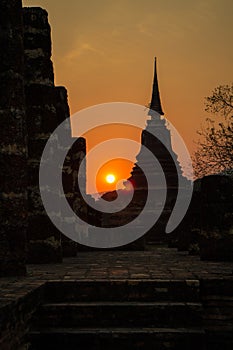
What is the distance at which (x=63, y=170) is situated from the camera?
1279 cm

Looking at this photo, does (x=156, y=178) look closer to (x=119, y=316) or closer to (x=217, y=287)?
(x=217, y=287)

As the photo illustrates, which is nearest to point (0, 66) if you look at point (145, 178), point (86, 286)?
point (86, 286)

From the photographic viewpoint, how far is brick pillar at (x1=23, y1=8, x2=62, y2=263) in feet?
33.3

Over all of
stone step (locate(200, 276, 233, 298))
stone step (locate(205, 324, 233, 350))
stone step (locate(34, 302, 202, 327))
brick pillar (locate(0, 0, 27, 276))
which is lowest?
stone step (locate(205, 324, 233, 350))

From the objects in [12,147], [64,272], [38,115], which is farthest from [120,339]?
[38,115]

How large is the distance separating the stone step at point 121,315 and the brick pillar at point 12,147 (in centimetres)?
175

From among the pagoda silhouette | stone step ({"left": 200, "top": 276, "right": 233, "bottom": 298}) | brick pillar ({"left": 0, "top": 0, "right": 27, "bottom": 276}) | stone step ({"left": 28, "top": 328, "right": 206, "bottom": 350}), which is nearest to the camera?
stone step ({"left": 28, "top": 328, "right": 206, "bottom": 350})

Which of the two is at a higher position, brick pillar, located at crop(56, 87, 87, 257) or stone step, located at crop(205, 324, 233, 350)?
brick pillar, located at crop(56, 87, 87, 257)

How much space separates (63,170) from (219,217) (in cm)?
457

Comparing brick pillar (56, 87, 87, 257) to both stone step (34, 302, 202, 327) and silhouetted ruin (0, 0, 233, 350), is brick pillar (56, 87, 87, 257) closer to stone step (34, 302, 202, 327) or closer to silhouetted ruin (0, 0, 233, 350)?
silhouetted ruin (0, 0, 233, 350)

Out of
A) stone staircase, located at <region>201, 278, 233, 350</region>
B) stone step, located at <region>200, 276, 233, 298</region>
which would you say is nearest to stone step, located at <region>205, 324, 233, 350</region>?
stone staircase, located at <region>201, 278, 233, 350</region>

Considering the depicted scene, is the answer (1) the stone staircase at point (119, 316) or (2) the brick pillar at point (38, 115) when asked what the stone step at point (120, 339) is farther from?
(2) the brick pillar at point (38, 115)

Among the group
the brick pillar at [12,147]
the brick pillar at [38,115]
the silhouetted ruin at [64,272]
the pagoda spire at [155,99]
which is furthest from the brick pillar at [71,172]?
the pagoda spire at [155,99]

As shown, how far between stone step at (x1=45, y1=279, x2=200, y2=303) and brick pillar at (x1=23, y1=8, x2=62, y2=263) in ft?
12.8
